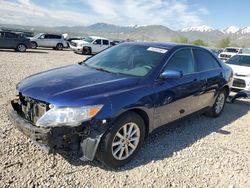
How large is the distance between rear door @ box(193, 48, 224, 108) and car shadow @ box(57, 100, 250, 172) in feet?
1.56

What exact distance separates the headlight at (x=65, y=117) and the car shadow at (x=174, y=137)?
81cm

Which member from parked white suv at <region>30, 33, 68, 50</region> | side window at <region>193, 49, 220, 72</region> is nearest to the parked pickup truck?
parked white suv at <region>30, 33, 68, 50</region>

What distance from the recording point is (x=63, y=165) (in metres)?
3.63

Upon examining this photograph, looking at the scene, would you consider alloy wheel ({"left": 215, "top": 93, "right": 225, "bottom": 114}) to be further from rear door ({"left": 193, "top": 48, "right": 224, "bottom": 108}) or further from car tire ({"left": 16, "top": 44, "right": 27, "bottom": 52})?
car tire ({"left": 16, "top": 44, "right": 27, "bottom": 52})

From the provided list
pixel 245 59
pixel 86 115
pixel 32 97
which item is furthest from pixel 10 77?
pixel 245 59

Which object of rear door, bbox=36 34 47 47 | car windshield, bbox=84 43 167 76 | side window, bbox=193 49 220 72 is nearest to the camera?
car windshield, bbox=84 43 167 76

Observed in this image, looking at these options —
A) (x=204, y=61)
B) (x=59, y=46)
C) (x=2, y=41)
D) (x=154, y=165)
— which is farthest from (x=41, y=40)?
(x=154, y=165)

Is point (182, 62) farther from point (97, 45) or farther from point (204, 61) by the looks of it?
point (97, 45)

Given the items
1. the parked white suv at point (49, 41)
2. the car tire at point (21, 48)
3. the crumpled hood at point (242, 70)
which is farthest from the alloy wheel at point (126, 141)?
the parked white suv at point (49, 41)

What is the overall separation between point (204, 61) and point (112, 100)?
2.86 metres

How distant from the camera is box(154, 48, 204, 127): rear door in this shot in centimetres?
412

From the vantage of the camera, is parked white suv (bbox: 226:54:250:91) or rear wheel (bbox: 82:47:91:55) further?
rear wheel (bbox: 82:47:91:55)

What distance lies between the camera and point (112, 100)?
340cm

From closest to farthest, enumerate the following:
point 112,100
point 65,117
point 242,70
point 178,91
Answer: point 65,117 → point 112,100 → point 178,91 → point 242,70
